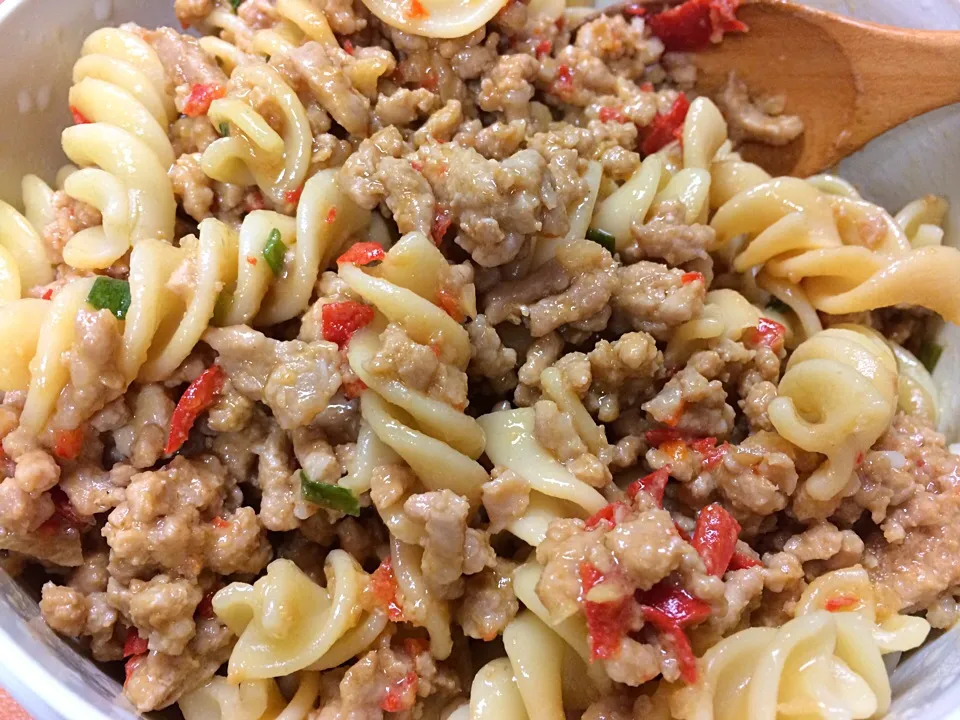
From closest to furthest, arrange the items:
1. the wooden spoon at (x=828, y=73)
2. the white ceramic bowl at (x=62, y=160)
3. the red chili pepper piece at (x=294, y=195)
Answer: the white ceramic bowl at (x=62, y=160) < the red chili pepper piece at (x=294, y=195) < the wooden spoon at (x=828, y=73)

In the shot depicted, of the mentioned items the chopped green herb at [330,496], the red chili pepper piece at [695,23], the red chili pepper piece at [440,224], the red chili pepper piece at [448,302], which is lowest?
the chopped green herb at [330,496]

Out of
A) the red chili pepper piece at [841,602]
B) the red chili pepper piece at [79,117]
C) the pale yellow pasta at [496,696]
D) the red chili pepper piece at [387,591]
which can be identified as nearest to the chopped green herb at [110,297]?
the red chili pepper piece at [79,117]

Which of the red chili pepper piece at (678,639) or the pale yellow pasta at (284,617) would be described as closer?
the red chili pepper piece at (678,639)

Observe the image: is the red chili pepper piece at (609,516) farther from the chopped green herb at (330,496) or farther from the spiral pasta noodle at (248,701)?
the spiral pasta noodle at (248,701)

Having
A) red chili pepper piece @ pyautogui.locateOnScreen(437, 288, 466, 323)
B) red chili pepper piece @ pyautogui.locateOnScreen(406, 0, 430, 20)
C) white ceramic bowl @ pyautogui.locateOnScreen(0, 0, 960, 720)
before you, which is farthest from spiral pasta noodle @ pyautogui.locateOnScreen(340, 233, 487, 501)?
white ceramic bowl @ pyautogui.locateOnScreen(0, 0, 960, 720)

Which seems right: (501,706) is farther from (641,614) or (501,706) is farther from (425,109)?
(425,109)

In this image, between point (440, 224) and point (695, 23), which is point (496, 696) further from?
point (695, 23)

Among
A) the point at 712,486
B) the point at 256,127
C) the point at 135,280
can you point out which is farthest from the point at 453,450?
the point at 256,127

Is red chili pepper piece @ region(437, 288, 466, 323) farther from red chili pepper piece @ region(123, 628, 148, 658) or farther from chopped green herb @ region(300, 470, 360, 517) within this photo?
red chili pepper piece @ region(123, 628, 148, 658)
